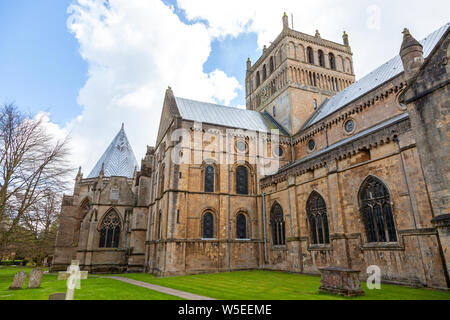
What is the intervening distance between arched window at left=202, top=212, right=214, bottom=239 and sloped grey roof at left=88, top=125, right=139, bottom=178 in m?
18.1

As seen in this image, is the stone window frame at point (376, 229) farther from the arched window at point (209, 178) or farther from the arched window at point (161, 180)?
the arched window at point (161, 180)

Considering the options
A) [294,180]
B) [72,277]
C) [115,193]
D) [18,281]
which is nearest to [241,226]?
[294,180]

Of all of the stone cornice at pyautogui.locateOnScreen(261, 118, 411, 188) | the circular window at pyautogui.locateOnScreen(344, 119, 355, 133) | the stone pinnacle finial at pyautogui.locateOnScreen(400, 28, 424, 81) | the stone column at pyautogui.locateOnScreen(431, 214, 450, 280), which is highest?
the circular window at pyautogui.locateOnScreen(344, 119, 355, 133)

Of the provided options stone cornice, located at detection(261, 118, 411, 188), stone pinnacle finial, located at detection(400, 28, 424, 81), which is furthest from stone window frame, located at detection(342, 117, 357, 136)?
stone pinnacle finial, located at detection(400, 28, 424, 81)

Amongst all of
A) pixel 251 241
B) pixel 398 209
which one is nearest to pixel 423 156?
pixel 398 209

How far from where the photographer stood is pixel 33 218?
1667 cm

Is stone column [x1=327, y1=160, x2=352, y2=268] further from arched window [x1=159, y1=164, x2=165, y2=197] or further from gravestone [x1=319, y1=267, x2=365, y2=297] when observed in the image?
arched window [x1=159, y1=164, x2=165, y2=197]

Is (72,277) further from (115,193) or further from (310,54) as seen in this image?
(310,54)

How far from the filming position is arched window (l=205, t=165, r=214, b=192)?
24.8m

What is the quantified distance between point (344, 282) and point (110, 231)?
976 inches

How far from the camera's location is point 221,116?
29250mm

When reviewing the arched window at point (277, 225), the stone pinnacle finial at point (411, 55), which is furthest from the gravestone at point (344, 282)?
the arched window at point (277, 225)

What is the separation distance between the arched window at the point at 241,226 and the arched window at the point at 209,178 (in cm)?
357

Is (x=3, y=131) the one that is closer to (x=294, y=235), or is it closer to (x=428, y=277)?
(x=294, y=235)
